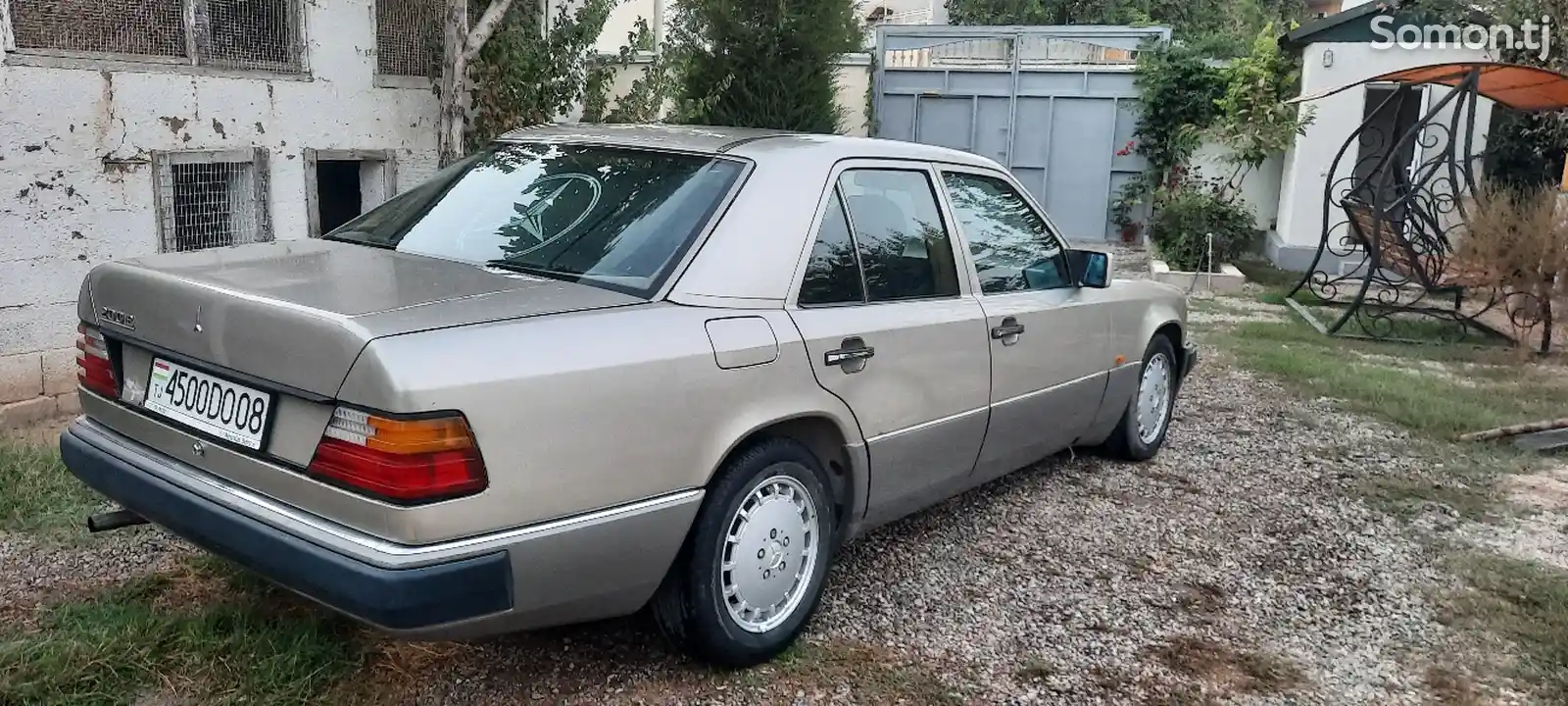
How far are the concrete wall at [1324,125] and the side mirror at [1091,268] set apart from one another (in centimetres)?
928

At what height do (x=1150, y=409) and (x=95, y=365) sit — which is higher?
(x=95, y=365)

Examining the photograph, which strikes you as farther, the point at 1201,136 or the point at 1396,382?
the point at 1201,136

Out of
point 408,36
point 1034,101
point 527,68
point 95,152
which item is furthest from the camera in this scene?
point 1034,101

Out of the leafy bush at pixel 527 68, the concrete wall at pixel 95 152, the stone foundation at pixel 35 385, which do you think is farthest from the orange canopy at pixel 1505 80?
the stone foundation at pixel 35 385

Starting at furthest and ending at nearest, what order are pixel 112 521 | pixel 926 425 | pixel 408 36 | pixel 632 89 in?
pixel 632 89 → pixel 408 36 → pixel 926 425 → pixel 112 521

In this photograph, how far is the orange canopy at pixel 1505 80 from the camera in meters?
8.83

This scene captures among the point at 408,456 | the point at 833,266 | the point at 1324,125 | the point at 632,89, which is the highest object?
the point at 1324,125

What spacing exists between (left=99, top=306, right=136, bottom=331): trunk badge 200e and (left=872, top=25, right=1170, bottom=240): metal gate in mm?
13257

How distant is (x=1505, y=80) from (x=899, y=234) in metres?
8.20

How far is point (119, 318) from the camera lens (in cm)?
295

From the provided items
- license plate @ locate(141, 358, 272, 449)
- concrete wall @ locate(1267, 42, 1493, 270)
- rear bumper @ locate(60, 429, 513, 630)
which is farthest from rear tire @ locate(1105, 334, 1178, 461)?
concrete wall @ locate(1267, 42, 1493, 270)

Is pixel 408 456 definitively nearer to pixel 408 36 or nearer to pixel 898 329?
pixel 898 329

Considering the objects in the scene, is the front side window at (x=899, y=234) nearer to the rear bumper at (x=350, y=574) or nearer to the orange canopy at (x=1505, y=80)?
the rear bumper at (x=350, y=574)

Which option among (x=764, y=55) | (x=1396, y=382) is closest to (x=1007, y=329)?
(x=1396, y=382)
